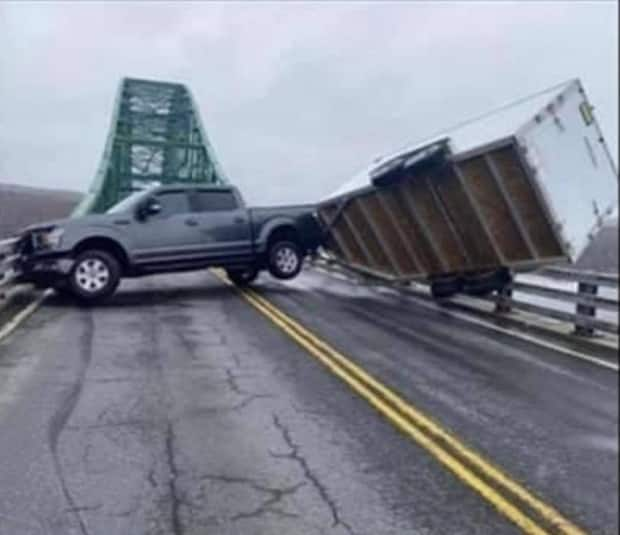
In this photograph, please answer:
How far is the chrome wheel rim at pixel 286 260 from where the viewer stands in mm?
15062

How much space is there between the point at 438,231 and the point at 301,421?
574cm

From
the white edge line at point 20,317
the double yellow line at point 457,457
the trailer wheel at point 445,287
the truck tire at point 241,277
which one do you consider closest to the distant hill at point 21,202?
the double yellow line at point 457,457

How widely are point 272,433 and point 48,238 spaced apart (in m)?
8.13

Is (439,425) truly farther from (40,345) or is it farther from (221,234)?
(221,234)

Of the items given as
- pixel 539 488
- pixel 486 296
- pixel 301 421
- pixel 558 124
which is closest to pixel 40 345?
pixel 301 421

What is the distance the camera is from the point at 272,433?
5617mm

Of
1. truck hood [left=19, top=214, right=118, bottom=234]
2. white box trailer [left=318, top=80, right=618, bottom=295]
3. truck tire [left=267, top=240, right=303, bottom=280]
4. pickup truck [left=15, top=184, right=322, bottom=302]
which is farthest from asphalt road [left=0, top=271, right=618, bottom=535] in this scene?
truck tire [left=267, top=240, right=303, bottom=280]

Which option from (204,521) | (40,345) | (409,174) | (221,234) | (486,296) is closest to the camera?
(204,521)

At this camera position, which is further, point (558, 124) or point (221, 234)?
point (221, 234)

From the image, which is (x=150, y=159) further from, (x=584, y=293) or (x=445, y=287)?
(x=584, y=293)

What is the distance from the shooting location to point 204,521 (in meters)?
3.99

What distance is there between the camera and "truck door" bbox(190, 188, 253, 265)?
1439 cm

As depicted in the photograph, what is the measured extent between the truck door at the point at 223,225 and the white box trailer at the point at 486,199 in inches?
66.1

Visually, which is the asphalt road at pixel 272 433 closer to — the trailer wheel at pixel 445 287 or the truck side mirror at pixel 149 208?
the trailer wheel at pixel 445 287
